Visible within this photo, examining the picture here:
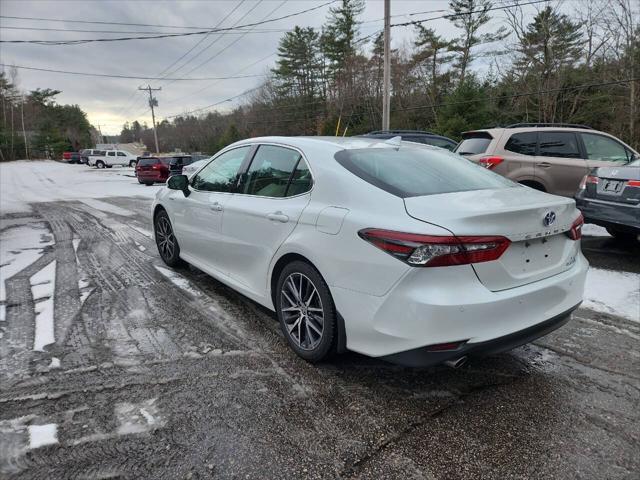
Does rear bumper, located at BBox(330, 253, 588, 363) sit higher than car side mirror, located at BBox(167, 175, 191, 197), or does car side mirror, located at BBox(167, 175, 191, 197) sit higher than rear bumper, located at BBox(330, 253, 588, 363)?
car side mirror, located at BBox(167, 175, 191, 197)

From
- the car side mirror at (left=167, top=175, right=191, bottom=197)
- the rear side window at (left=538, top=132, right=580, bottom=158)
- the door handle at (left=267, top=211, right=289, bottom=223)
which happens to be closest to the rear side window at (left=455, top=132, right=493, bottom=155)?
the rear side window at (left=538, top=132, right=580, bottom=158)

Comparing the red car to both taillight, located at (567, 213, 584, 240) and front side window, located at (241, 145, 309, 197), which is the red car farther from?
taillight, located at (567, 213, 584, 240)

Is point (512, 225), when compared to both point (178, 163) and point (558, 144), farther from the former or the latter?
point (178, 163)

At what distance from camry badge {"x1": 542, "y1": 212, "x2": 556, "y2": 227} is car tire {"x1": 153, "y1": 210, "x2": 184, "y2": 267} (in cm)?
398

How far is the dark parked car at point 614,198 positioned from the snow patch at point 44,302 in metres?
6.26

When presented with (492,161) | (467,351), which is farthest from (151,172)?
(467,351)

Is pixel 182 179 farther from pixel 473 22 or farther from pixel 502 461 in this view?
pixel 473 22

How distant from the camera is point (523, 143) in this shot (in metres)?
7.66

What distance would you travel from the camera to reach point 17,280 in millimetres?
5113

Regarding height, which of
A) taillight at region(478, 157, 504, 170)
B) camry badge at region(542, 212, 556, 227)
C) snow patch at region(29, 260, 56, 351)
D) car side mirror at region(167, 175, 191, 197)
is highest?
taillight at region(478, 157, 504, 170)

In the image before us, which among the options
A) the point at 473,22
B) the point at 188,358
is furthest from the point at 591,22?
the point at 188,358

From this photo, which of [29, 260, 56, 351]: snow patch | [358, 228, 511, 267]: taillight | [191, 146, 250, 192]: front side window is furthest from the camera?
[191, 146, 250, 192]: front side window

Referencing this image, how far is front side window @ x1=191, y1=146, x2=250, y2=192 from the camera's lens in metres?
4.02

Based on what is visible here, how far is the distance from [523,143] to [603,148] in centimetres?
130
